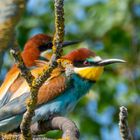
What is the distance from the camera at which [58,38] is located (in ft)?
5.04

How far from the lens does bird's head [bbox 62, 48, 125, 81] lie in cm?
341

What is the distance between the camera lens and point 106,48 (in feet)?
16.0

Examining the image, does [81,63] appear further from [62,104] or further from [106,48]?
[106,48]

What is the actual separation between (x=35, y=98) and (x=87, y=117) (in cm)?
327

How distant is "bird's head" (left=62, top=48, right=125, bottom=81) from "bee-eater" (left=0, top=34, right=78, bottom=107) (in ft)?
0.95

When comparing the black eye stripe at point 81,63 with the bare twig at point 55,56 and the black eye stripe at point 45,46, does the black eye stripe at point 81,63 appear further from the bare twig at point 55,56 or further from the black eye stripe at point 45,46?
the bare twig at point 55,56

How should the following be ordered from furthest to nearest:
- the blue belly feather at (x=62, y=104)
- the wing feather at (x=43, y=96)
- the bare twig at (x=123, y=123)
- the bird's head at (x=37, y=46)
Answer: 1. the bird's head at (x=37, y=46)
2. the wing feather at (x=43, y=96)
3. the blue belly feather at (x=62, y=104)
4. the bare twig at (x=123, y=123)

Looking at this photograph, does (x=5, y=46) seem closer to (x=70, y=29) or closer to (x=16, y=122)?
Result: (x=16, y=122)

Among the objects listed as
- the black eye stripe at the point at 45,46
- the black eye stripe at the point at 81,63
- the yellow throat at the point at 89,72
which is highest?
the black eye stripe at the point at 45,46

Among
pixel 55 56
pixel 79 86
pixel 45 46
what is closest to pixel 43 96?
pixel 79 86

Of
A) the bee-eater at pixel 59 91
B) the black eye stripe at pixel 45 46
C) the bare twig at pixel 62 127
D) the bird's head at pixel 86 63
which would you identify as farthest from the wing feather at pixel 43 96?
the black eye stripe at pixel 45 46

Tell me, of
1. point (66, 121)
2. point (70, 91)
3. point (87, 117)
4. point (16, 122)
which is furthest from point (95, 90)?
point (66, 121)

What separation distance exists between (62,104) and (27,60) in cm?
68

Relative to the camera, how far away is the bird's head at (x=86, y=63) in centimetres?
341
